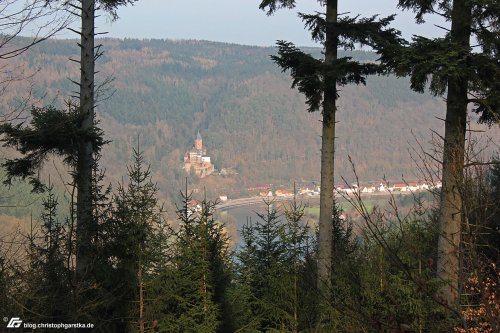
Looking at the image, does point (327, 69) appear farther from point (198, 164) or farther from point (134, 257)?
point (198, 164)

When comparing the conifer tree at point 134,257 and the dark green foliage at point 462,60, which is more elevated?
the dark green foliage at point 462,60

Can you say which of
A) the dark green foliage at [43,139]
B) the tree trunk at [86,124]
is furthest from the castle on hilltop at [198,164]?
the dark green foliage at [43,139]

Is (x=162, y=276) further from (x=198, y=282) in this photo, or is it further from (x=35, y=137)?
(x=35, y=137)

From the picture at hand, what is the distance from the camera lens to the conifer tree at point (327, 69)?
7109 mm

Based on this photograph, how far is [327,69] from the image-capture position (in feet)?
23.1

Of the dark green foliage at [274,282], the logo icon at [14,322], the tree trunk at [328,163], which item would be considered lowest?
the dark green foliage at [274,282]

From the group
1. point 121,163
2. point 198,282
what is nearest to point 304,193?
point 121,163

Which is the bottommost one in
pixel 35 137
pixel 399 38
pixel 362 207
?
pixel 362 207

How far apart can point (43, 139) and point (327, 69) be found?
12.9ft

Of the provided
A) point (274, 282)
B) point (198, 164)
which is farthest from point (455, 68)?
point (198, 164)

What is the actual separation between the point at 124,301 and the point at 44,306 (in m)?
1.99

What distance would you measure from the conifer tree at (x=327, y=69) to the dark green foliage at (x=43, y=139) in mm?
2998

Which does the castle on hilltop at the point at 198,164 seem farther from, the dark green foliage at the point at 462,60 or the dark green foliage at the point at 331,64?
the dark green foliage at the point at 462,60

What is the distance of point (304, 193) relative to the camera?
11988cm
